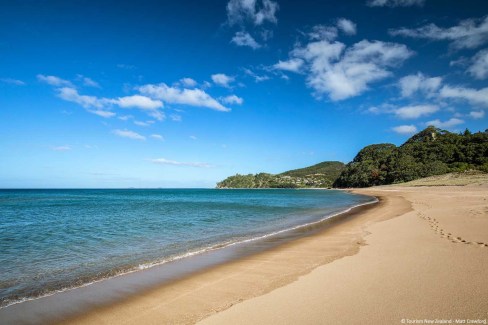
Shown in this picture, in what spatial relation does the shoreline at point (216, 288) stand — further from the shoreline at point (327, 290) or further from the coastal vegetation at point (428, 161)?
the coastal vegetation at point (428, 161)

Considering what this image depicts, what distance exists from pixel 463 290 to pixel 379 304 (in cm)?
174

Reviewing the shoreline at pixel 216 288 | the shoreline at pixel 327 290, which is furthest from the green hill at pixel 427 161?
the shoreline at pixel 216 288

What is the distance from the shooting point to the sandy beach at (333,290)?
14.9 ft

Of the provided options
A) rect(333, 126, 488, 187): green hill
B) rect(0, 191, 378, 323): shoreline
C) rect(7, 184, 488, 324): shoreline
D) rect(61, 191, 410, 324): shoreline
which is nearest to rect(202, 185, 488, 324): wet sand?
rect(7, 184, 488, 324): shoreline

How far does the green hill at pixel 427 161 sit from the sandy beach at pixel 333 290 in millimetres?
81896

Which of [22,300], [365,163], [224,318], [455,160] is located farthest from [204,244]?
[365,163]

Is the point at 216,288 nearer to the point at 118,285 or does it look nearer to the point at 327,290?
the point at 327,290

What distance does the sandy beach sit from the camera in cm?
455

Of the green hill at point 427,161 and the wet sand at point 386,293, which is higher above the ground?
the green hill at point 427,161

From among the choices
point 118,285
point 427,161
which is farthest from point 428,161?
point 118,285

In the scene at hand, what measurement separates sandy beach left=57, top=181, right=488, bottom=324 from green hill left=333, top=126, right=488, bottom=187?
8190 centimetres

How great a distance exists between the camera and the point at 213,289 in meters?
6.63

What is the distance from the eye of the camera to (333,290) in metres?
5.59

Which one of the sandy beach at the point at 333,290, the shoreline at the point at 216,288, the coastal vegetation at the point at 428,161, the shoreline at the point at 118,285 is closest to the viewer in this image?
the sandy beach at the point at 333,290
